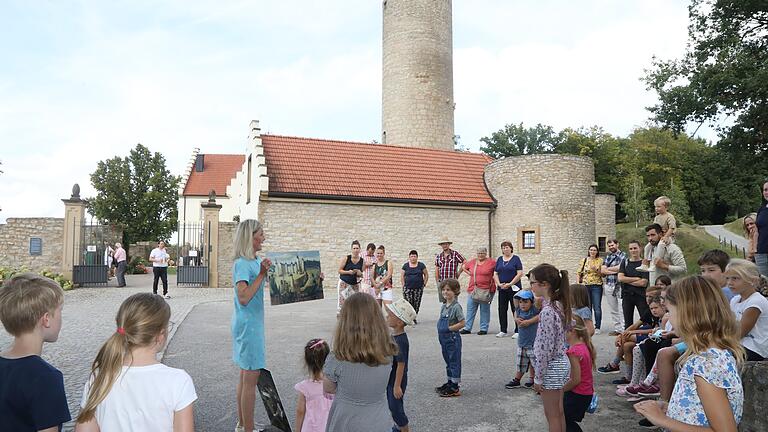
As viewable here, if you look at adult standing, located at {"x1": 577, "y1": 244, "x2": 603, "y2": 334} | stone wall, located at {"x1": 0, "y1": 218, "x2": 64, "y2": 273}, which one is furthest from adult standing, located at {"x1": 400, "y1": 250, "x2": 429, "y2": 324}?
stone wall, located at {"x1": 0, "y1": 218, "x2": 64, "y2": 273}

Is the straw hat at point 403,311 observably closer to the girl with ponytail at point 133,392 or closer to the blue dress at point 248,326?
the blue dress at point 248,326

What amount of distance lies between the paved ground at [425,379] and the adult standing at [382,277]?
37.4 inches

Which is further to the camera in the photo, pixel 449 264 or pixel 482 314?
pixel 449 264

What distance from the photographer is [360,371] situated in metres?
3.14

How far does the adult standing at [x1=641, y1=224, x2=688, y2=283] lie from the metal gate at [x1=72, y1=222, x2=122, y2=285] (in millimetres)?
19225

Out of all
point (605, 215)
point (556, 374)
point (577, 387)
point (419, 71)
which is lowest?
point (577, 387)

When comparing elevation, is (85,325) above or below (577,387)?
below

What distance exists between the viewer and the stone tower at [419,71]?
93.6ft

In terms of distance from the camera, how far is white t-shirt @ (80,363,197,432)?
2393mm

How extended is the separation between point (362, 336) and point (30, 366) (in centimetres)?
164

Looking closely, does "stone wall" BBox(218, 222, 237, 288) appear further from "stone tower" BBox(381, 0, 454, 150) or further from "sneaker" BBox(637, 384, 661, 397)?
"sneaker" BBox(637, 384, 661, 397)

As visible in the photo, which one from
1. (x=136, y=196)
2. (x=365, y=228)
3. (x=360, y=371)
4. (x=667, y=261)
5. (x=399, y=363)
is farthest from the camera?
(x=136, y=196)

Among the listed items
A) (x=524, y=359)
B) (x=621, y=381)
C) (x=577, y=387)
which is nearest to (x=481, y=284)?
(x=524, y=359)

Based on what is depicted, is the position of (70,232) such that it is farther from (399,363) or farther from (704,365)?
(704,365)
